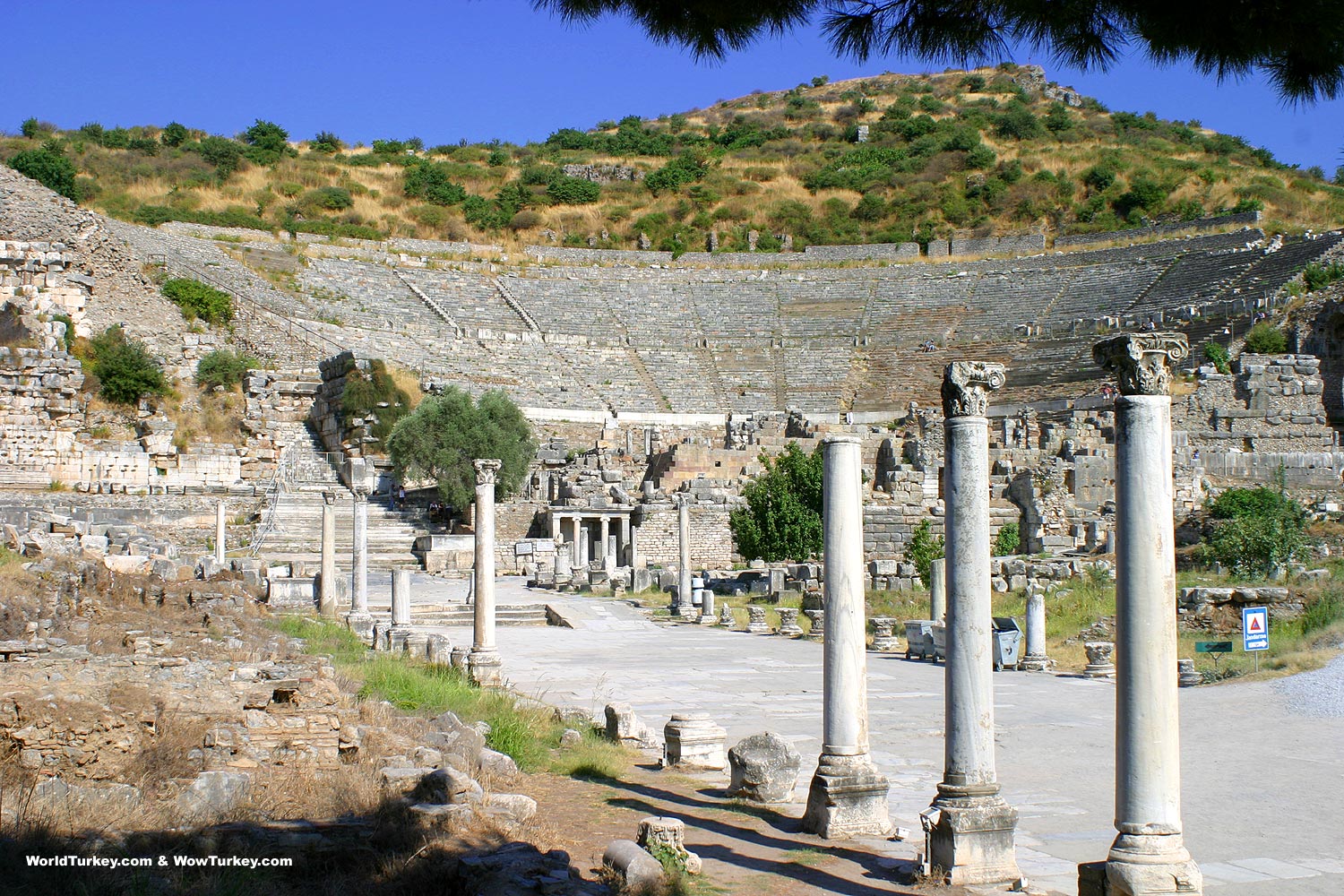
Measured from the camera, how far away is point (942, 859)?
20.1 ft

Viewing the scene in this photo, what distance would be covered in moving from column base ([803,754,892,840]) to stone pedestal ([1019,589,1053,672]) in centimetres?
922

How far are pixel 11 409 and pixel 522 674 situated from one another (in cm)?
2465

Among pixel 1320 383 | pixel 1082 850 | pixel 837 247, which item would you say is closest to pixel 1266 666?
pixel 1082 850

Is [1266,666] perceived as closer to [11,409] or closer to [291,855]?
[291,855]

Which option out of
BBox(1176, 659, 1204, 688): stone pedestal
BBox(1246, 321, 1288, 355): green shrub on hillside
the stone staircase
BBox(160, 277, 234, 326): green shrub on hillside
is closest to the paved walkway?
BBox(1176, 659, 1204, 688): stone pedestal

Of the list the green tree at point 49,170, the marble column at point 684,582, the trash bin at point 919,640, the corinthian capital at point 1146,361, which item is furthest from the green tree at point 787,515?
the green tree at point 49,170

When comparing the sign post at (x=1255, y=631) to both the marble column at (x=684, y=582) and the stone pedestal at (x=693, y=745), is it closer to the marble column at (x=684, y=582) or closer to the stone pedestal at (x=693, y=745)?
the stone pedestal at (x=693, y=745)

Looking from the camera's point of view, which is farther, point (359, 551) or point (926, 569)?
point (926, 569)

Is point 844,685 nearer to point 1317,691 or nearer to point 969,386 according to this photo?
point 969,386

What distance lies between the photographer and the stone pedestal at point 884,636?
18.7m

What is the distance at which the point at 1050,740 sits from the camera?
10172mm

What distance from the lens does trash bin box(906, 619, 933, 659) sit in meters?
17.5

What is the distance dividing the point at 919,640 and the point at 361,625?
8722 mm

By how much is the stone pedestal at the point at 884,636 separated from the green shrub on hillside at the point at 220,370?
27424 millimetres
